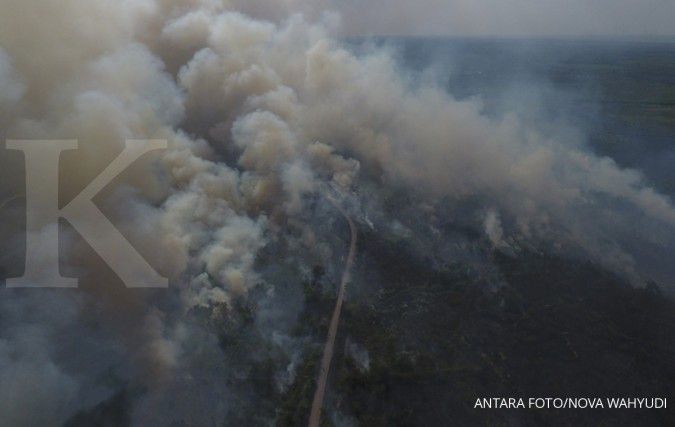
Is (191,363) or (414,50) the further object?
(414,50)

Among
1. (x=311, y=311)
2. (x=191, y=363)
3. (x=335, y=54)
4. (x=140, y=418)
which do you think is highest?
(x=335, y=54)

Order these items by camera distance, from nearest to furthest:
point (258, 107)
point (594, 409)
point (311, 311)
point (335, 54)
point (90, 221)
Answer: point (594, 409) → point (311, 311) → point (90, 221) → point (258, 107) → point (335, 54)

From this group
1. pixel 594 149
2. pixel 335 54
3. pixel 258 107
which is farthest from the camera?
pixel 594 149

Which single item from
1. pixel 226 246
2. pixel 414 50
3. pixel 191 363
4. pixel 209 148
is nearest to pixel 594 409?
pixel 191 363

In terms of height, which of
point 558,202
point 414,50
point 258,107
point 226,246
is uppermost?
point 414,50

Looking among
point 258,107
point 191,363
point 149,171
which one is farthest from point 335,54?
point 191,363

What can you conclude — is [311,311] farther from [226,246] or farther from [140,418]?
[140,418]

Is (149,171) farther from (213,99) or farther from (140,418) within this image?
(140,418)

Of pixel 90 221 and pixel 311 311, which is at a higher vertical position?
pixel 90 221

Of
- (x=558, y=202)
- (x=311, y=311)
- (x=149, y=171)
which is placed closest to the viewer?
(x=311, y=311)

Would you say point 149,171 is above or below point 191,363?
above
